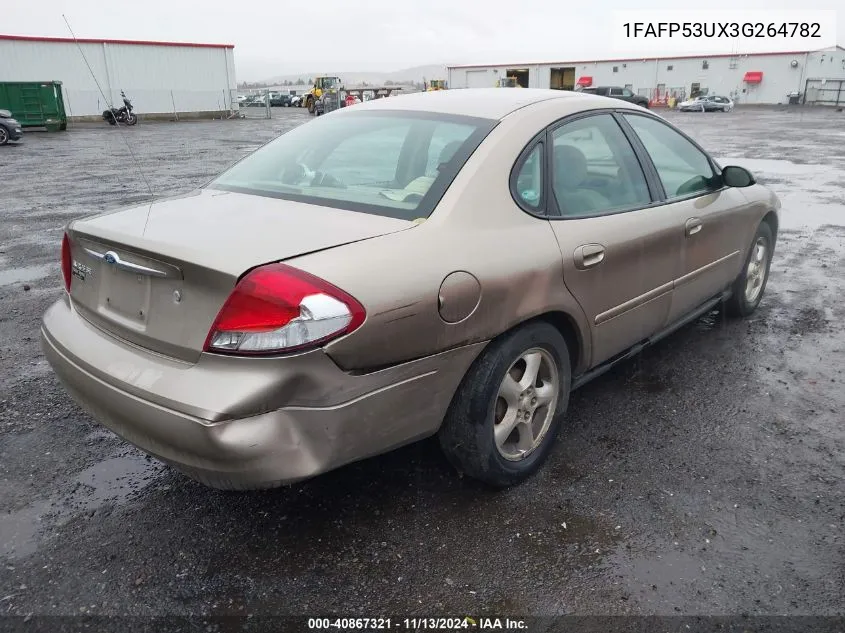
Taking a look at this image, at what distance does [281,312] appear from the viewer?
2066 millimetres

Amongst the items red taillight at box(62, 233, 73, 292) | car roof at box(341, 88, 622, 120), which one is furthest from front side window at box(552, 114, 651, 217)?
red taillight at box(62, 233, 73, 292)

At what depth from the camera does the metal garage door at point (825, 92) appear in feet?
169

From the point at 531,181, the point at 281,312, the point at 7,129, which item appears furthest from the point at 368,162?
the point at 7,129

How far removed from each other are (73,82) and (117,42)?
11.9 feet

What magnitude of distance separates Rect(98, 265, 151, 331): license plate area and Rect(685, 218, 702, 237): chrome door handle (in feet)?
9.08

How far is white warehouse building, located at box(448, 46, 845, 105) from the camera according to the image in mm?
53594

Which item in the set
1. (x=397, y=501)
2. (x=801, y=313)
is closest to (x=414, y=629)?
(x=397, y=501)

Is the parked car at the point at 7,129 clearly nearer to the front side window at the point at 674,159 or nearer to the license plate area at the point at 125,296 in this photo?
the license plate area at the point at 125,296

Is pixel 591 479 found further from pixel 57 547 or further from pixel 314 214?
pixel 57 547

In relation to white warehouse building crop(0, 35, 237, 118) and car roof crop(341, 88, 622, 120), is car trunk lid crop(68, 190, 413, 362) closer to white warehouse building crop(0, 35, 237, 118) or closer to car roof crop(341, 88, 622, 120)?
car roof crop(341, 88, 622, 120)

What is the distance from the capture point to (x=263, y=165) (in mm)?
3234

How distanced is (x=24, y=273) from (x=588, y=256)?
18.2ft

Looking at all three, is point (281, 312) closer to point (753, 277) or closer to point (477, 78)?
point (753, 277)

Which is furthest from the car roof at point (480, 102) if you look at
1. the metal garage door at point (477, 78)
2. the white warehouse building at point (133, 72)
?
the metal garage door at point (477, 78)
